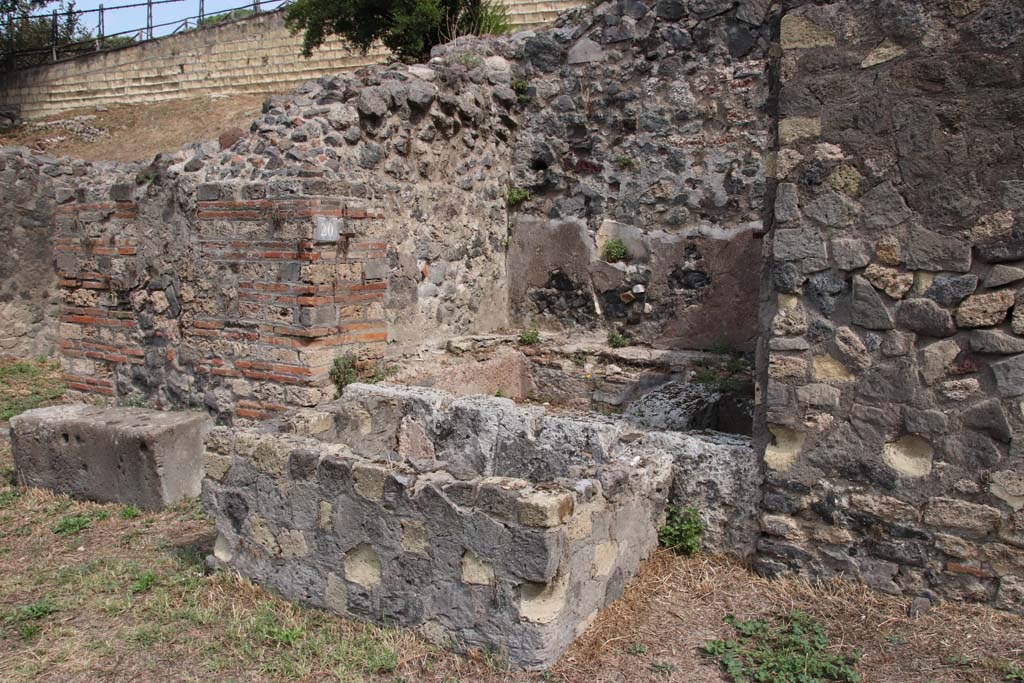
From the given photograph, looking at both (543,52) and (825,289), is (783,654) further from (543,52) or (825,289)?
(543,52)

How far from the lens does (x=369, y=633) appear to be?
11.2ft

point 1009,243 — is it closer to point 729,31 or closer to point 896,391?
point 896,391

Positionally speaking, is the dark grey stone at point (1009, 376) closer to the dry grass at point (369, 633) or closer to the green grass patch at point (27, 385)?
the dry grass at point (369, 633)

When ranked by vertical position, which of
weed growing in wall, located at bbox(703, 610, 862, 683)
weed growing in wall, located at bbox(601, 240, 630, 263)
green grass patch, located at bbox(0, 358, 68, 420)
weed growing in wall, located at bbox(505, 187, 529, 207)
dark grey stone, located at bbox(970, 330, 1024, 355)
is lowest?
weed growing in wall, located at bbox(703, 610, 862, 683)

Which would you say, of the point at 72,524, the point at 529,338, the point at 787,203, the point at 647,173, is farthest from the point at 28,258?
the point at 787,203

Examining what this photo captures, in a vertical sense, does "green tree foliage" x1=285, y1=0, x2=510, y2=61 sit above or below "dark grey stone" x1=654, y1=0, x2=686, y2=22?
above

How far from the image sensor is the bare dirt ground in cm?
1861

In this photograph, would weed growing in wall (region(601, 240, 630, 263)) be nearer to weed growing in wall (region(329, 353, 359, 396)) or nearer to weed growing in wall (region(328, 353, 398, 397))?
weed growing in wall (region(328, 353, 398, 397))

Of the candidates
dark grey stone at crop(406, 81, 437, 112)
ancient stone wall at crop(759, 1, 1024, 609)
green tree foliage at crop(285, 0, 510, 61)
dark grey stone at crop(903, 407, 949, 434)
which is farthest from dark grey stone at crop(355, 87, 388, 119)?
dark grey stone at crop(903, 407, 949, 434)

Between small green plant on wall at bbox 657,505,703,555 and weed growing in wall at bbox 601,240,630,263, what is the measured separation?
299cm

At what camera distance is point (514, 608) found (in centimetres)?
311

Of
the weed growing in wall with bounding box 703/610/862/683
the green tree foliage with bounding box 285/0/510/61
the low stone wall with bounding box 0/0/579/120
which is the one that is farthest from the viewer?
→ the low stone wall with bounding box 0/0/579/120

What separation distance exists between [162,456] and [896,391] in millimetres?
4149

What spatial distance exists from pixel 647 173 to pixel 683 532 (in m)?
3.36
